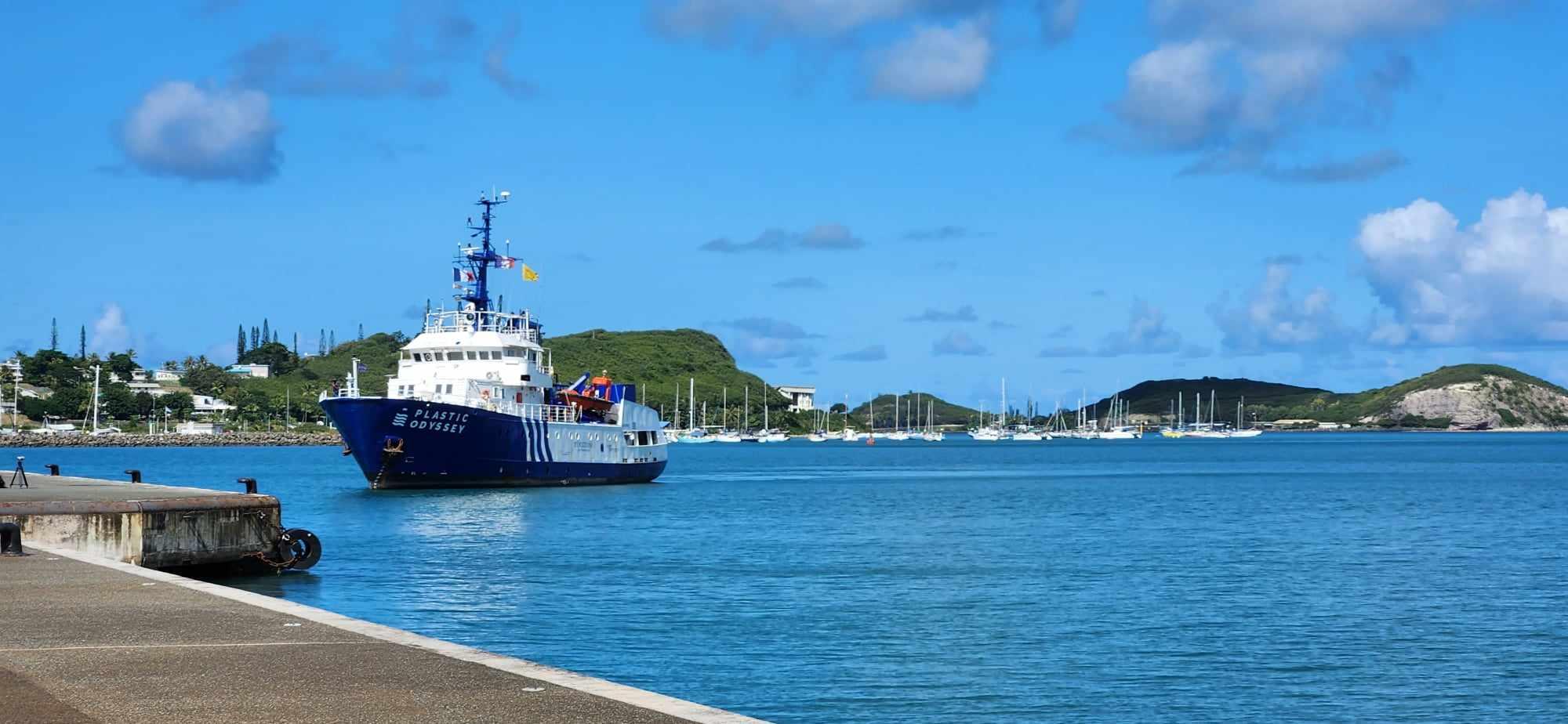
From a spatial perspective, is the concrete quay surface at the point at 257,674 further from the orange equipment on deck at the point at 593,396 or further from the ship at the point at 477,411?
the orange equipment on deck at the point at 593,396

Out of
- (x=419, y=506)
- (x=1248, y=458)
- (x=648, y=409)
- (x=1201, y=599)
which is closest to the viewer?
(x=1201, y=599)

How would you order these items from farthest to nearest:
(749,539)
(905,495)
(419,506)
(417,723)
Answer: (905,495)
(419,506)
(749,539)
(417,723)

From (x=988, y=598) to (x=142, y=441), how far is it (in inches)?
6906

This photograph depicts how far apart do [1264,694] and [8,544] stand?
17144 millimetres

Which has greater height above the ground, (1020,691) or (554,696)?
(554,696)

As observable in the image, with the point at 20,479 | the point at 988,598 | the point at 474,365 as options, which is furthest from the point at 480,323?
the point at 988,598

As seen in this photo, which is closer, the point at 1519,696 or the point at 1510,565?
the point at 1519,696

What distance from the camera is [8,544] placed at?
2250 centimetres

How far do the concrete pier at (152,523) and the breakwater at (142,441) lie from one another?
5879 inches

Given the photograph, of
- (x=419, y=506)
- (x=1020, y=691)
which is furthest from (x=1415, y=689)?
(x=419, y=506)

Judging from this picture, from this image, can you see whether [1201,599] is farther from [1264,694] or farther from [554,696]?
[554,696]

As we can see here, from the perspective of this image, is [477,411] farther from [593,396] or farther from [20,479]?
[20,479]

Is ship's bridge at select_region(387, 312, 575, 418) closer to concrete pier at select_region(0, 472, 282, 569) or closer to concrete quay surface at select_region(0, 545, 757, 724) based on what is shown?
concrete pier at select_region(0, 472, 282, 569)

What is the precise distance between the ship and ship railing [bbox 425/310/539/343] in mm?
47
